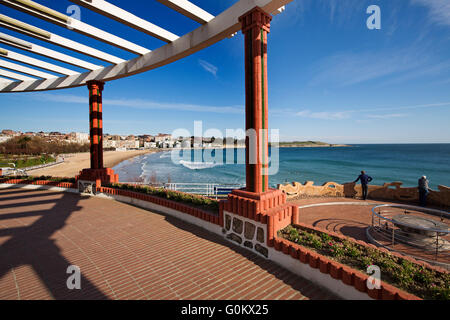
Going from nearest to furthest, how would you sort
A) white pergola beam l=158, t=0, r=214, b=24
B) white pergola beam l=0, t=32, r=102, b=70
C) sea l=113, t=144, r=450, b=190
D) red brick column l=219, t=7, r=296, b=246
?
red brick column l=219, t=7, r=296, b=246 < white pergola beam l=158, t=0, r=214, b=24 < white pergola beam l=0, t=32, r=102, b=70 < sea l=113, t=144, r=450, b=190

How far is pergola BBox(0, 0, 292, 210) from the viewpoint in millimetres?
4859

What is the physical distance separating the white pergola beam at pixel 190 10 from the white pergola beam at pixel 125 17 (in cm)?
157

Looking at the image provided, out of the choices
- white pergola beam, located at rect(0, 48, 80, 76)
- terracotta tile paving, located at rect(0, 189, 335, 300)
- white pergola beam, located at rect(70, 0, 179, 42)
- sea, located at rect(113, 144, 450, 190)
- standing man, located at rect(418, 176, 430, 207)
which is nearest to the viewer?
terracotta tile paving, located at rect(0, 189, 335, 300)

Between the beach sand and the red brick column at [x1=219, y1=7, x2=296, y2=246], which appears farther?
the beach sand

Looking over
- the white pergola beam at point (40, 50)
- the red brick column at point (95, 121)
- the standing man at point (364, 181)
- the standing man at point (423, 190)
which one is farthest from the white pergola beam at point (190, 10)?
the standing man at point (423, 190)

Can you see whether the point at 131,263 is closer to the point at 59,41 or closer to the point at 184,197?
the point at 184,197

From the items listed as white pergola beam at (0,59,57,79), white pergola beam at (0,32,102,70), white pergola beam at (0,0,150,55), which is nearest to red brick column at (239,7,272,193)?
white pergola beam at (0,0,150,55)

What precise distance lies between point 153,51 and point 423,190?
43.9ft

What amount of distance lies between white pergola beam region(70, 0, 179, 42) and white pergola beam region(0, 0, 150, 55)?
1334mm

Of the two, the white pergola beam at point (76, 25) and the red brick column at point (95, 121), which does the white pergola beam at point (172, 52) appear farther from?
the white pergola beam at point (76, 25)

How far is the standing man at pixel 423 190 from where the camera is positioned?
8891 mm

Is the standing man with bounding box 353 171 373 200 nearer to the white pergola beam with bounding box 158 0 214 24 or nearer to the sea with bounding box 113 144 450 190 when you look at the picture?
the sea with bounding box 113 144 450 190
